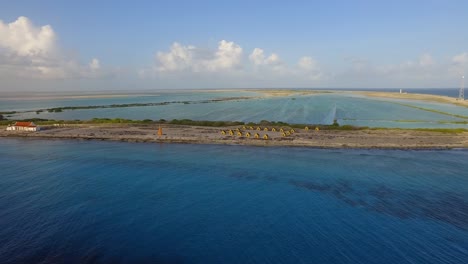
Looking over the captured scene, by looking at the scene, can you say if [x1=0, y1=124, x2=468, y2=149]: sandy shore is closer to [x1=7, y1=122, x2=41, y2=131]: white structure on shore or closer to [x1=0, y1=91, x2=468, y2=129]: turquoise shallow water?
[x1=7, y1=122, x2=41, y2=131]: white structure on shore

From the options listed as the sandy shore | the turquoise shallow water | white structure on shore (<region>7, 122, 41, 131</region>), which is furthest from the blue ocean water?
the turquoise shallow water

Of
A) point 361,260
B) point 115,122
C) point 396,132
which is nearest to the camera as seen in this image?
point 361,260

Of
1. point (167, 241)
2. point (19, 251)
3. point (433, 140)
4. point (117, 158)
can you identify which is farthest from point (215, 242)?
point (433, 140)

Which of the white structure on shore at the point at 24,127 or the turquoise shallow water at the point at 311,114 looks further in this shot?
the turquoise shallow water at the point at 311,114

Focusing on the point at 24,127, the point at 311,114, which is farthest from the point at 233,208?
the point at 311,114

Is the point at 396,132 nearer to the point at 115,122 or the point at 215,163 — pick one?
the point at 215,163

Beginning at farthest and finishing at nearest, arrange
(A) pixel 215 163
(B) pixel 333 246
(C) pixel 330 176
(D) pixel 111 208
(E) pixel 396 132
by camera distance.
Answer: (E) pixel 396 132 → (A) pixel 215 163 → (C) pixel 330 176 → (D) pixel 111 208 → (B) pixel 333 246

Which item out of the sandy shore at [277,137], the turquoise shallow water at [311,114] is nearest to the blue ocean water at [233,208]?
the sandy shore at [277,137]

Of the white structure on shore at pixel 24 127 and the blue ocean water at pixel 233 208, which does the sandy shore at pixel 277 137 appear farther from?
the blue ocean water at pixel 233 208
